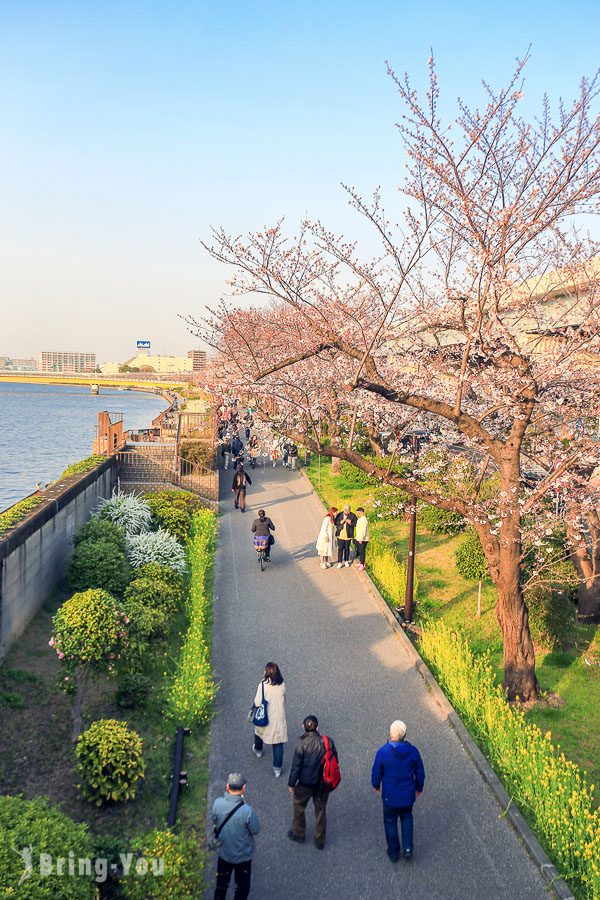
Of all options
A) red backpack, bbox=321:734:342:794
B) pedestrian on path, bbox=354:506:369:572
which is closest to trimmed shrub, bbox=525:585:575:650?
pedestrian on path, bbox=354:506:369:572

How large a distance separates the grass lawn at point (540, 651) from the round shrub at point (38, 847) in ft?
20.2

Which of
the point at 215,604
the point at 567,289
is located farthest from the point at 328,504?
the point at 567,289

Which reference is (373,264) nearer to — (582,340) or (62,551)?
(582,340)

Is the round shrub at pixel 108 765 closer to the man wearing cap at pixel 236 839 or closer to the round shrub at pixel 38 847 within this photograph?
the round shrub at pixel 38 847

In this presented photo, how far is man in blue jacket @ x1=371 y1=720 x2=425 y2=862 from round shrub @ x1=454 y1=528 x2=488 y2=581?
8.40 m

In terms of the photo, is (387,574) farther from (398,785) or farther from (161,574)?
(398,785)

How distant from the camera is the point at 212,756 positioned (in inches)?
292

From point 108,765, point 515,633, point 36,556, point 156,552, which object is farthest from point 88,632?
point 156,552

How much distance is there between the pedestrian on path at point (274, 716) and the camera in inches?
280

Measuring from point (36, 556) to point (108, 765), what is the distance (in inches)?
225

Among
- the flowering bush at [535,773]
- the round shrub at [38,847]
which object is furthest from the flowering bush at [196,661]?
the flowering bush at [535,773]

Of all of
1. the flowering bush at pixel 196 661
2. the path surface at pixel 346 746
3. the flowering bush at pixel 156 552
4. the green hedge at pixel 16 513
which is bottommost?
the path surface at pixel 346 746

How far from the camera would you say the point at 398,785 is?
5.86 m

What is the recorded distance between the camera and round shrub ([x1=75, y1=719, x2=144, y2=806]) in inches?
256
